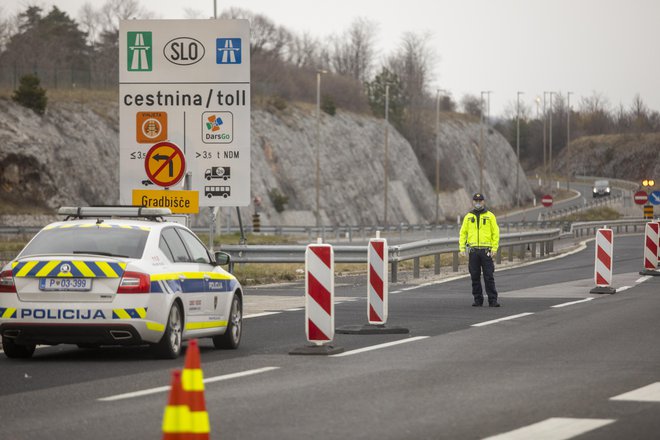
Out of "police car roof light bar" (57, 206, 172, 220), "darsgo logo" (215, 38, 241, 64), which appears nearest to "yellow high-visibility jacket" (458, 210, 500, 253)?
"darsgo logo" (215, 38, 241, 64)

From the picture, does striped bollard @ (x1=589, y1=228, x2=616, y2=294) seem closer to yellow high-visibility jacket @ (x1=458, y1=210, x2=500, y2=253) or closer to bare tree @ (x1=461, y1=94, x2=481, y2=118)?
yellow high-visibility jacket @ (x1=458, y1=210, x2=500, y2=253)

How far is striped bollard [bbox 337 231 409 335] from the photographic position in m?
16.2

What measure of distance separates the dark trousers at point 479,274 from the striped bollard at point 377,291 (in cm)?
478

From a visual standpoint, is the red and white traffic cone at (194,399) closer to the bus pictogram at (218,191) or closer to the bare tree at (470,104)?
the bus pictogram at (218,191)

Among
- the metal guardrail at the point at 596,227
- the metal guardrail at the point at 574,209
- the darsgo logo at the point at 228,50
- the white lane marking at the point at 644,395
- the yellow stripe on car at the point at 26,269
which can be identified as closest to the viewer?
the white lane marking at the point at 644,395

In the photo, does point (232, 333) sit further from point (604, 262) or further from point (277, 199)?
point (277, 199)

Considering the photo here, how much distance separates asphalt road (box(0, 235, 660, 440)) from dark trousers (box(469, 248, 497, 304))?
73.0 inches

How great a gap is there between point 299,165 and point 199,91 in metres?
69.1

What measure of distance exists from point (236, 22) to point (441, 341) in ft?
44.8

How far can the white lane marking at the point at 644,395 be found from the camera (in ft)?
31.9

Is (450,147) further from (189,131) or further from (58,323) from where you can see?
(58,323)

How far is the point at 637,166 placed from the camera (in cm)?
18638

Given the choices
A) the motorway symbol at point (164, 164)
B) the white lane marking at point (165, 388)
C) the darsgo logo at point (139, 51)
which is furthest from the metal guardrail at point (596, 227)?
the white lane marking at point (165, 388)

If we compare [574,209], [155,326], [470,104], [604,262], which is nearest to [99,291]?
[155,326]
